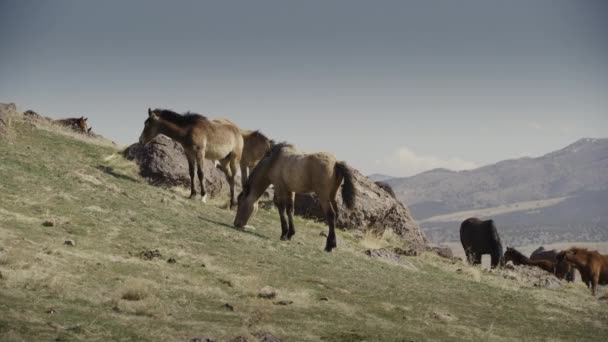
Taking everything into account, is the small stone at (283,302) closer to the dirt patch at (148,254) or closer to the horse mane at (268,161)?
the dirt patch at (148,254)

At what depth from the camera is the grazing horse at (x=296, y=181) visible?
20.5m

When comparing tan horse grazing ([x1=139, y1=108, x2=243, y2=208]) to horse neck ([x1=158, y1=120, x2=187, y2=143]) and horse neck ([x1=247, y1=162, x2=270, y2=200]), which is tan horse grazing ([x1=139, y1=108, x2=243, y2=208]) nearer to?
horse neck ([x1=158, y1=120, x2=187, y2=143])

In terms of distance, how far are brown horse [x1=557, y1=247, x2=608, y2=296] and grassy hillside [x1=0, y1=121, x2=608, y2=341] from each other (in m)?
3.92

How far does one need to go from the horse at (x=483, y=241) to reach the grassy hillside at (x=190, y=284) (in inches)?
450

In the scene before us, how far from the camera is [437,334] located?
12180 mm

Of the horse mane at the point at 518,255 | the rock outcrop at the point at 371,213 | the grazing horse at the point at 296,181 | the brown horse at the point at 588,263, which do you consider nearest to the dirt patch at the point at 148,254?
the grazing horse at the point at 296,181

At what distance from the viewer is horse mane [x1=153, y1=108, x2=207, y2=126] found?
27.6 meters

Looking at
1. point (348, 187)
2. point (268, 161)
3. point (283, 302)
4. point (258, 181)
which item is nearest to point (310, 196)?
point (258, 181)

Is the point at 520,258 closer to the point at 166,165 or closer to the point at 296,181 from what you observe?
the point at 296,181

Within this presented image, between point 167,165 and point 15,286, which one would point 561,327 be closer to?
point 15,286

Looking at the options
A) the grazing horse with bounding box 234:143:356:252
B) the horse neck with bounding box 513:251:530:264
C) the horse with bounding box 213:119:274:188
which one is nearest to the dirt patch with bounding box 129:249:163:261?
the grazing horse with bounding box 234:143:356:252

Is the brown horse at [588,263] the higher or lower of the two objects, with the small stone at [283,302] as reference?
higher

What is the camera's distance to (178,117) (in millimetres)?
27688

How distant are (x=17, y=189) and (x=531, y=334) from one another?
48.8 ft
